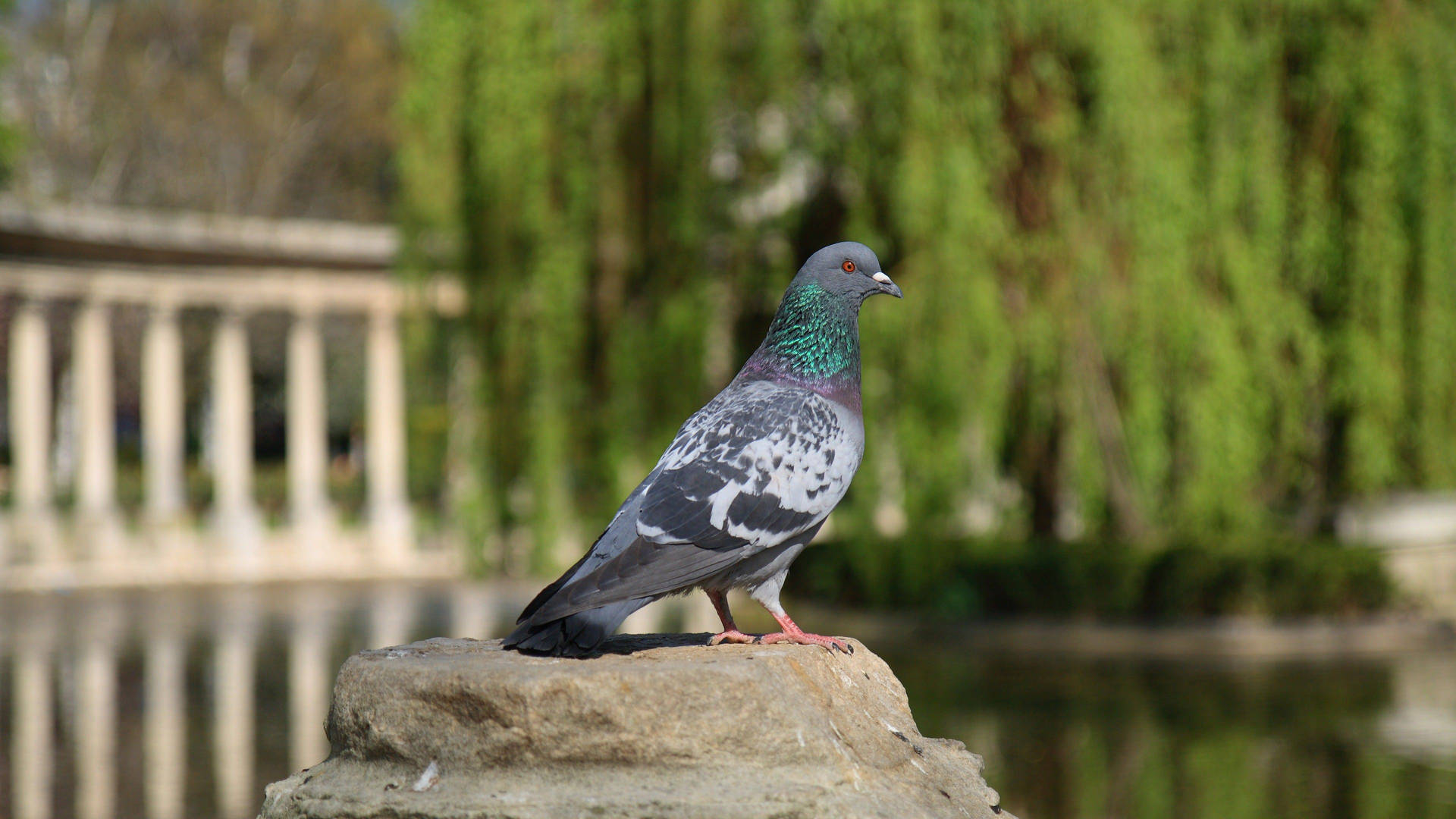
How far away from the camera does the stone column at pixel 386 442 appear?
98.4 feet

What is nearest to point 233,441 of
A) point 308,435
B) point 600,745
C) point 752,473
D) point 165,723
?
point 308,435

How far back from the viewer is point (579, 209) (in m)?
15.4

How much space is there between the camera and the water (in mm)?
9180

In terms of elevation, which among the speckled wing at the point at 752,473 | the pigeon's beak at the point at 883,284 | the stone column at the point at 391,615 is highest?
the pigeon's beak at the point at 883,284

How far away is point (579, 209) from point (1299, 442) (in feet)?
24.3

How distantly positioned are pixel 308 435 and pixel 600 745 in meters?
26.0

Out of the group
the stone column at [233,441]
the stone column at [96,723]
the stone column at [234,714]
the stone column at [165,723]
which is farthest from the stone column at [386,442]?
the stone column at [165,723]

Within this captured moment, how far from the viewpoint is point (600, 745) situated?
443cm

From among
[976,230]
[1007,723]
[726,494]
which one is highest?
[976,230]

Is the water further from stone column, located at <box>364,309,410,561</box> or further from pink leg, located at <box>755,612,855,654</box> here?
stone column, located at <box>364,309,410,561</box>

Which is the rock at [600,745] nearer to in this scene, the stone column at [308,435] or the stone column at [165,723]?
the stone column at [165,723]

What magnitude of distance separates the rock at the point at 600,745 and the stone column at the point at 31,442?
23.4 m

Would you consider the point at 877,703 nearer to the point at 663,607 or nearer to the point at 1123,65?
the point at 1123,65

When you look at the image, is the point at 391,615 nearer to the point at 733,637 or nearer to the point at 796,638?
the point at 733,637
